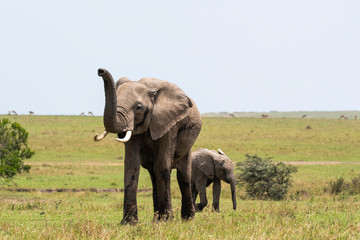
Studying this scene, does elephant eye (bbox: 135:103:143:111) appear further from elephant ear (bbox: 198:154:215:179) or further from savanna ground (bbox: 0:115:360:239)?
elephant ear (bbox: 198:154:215:179)

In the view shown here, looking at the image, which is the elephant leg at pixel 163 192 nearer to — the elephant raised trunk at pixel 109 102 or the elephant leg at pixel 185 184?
the elephant leg at pixel 185 184

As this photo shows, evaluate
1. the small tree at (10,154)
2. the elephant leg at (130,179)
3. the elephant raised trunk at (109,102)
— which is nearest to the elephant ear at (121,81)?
the elephant leg at (130,179)

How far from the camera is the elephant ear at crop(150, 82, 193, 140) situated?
9.54 meters

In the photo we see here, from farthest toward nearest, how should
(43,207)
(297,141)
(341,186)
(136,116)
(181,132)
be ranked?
(297,141) → (341,186) → (43,207) → (181,132) → (136,116)

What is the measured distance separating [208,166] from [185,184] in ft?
18.5

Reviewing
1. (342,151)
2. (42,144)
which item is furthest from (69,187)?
(342,151)

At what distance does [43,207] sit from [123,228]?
21.2ft

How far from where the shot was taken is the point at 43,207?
578 inches

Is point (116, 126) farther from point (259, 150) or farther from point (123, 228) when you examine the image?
point (259, 150)

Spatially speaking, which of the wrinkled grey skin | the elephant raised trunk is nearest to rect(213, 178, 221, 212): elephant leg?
the wrinkled grey skin

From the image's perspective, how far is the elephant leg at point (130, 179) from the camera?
945 cm

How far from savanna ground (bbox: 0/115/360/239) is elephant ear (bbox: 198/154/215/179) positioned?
110cm

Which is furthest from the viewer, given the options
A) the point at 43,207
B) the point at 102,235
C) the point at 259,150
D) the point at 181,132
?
the point at 259,150

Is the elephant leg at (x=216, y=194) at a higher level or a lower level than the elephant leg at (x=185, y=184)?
lower
